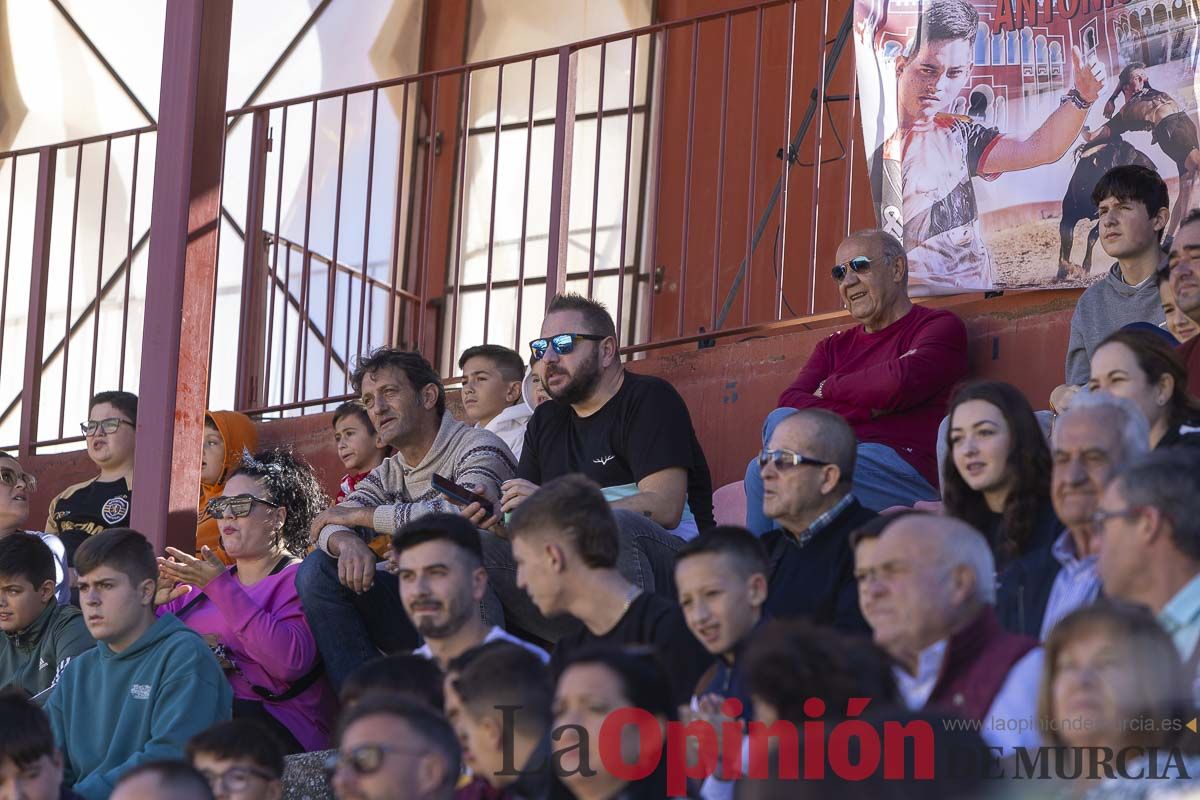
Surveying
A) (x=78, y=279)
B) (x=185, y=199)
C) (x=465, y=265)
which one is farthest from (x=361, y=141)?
(x=185, y=199)

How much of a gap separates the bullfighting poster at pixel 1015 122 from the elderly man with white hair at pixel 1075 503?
88.8 inches

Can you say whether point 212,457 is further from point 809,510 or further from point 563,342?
point 809,510

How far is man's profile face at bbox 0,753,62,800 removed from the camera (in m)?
4.14

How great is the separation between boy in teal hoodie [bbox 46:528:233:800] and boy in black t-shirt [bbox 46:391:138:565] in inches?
67.2

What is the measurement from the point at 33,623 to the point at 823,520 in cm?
261

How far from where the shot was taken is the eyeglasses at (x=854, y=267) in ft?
19.3

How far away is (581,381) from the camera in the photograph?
17.9 ft

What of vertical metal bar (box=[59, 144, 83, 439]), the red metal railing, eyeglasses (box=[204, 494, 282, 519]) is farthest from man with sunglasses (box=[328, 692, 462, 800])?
vertical metal bar (box=[59, 144, 83, 439])

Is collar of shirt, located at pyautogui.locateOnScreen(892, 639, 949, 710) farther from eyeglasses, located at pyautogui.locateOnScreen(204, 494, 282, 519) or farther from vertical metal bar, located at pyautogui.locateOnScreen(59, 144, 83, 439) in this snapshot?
vertical metal bar, located at pyautogui.locateOnScreen(59, 144, 83, 439)

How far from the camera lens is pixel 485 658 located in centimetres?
368

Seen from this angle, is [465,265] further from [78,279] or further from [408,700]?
[408,700]

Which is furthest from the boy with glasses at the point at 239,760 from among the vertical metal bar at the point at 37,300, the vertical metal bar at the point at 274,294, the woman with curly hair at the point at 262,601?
the vertical metal bar at the point at 37,300

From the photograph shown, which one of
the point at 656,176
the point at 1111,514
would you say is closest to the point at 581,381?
the point at 1111,514

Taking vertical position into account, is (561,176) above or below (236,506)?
above
